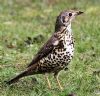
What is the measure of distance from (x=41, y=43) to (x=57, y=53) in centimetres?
341

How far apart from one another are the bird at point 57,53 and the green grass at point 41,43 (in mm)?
302

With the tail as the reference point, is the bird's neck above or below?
above

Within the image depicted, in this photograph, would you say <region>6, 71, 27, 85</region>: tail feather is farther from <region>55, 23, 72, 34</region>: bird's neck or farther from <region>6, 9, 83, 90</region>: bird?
<region>55, 23, 72, 34</region>: bird's neck

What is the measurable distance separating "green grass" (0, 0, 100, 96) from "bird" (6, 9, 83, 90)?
0.99 ft

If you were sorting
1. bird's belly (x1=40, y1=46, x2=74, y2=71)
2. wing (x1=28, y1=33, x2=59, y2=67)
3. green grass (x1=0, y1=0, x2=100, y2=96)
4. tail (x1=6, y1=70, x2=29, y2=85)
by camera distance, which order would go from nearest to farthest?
bird's belly (x1=40, y1=46, x2=74, y2=71) < wing (x1=28, y1=33, x2=59, y2=67) < tail (x1=6, y1=70, x2=29, y2=85) < green grass (x1=0, y1=0, x2=100, y2=96)

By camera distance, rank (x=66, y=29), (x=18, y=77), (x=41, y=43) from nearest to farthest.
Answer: (x=66, y=29) → (x=18, y=77) → (x=41, y=43)

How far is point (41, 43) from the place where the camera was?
11.9m

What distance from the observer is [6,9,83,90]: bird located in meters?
8.50

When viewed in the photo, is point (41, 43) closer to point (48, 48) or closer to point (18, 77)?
point (18, 77)

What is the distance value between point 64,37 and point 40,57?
19.7 inches

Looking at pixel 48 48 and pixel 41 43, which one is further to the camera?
pixel 41 43

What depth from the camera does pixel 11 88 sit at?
29.2 feet

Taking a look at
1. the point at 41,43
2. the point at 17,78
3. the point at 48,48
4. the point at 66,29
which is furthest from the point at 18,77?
the point at 41,43

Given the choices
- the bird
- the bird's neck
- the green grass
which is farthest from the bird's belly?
the green grass
